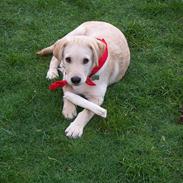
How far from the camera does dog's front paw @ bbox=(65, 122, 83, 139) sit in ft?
16.0

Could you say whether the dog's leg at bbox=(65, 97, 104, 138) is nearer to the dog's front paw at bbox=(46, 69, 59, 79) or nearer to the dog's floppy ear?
the dog's floppy ear

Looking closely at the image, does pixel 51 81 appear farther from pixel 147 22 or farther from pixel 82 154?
pixel 147 22

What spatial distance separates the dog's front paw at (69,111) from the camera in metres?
5.12

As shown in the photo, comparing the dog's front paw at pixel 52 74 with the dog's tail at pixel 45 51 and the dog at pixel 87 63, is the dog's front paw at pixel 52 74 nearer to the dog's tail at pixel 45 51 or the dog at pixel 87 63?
the dog at pixel 87 63

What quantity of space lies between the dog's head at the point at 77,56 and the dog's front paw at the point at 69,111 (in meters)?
0.35

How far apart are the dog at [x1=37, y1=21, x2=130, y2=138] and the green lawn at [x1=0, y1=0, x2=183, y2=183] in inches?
4.9

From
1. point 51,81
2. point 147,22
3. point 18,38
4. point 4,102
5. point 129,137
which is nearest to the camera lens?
point 129,137

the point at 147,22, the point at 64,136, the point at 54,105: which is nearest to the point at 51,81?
the point at 54,105

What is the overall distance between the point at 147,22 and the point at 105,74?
194 centimetres

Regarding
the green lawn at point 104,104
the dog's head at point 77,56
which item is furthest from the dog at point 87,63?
the green lawn at point 104,104

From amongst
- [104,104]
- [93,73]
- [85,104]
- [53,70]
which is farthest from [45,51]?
[85,104]

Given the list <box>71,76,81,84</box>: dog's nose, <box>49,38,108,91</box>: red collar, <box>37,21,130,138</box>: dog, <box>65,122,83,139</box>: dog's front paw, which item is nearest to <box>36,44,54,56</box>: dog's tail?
<box>37,21,130,138</box>: dog

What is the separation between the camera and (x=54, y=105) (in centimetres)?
531

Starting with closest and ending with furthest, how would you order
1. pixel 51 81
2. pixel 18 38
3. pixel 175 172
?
pixel 175 172 → pixel 51 81 → pixel 18 38
